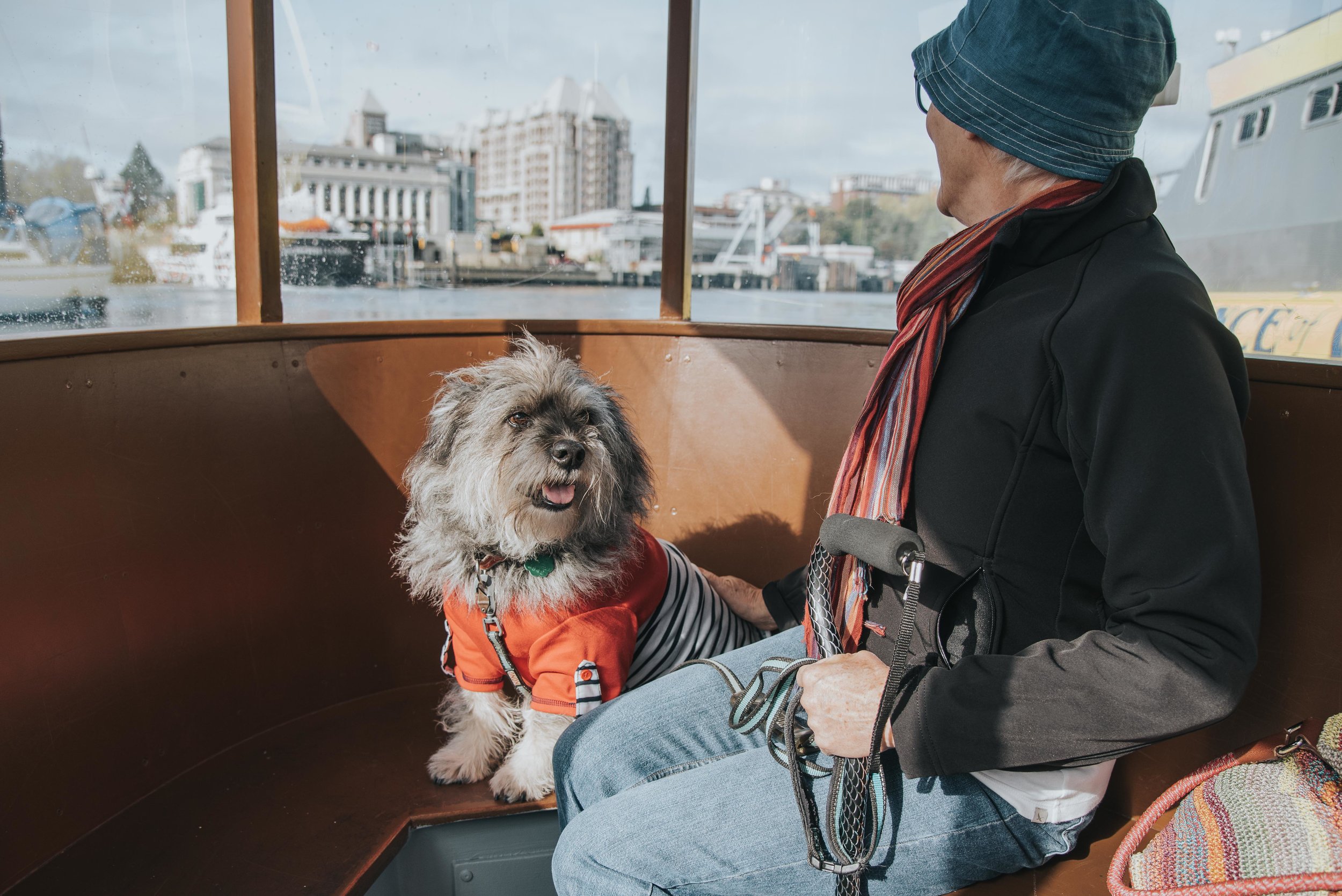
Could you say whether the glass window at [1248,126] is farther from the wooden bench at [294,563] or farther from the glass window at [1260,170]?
the wooden bench at [294,563]

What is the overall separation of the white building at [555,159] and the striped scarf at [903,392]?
203 cm

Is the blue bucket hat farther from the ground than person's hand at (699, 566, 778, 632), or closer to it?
farther from the ground

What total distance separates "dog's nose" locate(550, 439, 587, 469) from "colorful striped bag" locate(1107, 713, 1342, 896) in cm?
140

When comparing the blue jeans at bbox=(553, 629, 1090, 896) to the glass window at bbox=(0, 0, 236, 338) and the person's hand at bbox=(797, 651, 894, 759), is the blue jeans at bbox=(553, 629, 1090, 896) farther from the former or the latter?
the glass window at bbox=(0, 0, 236, 338)

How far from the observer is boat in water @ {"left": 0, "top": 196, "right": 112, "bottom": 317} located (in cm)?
194

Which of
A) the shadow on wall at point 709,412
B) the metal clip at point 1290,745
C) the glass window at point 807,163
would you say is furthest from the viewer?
the glass window at point 807,163

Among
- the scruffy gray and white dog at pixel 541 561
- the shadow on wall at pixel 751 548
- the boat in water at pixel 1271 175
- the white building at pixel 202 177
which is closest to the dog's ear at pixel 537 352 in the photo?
the scruffy gray and white dog at pixel 541 561

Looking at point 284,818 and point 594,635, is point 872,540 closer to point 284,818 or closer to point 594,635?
point 594,635

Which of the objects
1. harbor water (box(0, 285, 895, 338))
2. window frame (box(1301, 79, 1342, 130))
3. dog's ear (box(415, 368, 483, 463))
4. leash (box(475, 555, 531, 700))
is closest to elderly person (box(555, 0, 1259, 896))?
leash (box(475, 555, 531, 700))

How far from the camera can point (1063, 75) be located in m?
1.28

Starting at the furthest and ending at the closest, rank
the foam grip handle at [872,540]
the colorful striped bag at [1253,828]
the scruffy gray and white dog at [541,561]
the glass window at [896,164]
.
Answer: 1. the glass window at [896,164]
2. the scruffy gray and white dog at [541,561]
3. the foam grip handle at [872,540]
4. the colorful striped bag at [1253,828]

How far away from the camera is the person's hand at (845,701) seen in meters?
1.26

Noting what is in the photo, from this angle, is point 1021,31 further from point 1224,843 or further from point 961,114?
point 1224,843

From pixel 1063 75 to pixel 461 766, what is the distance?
7.27 feet
